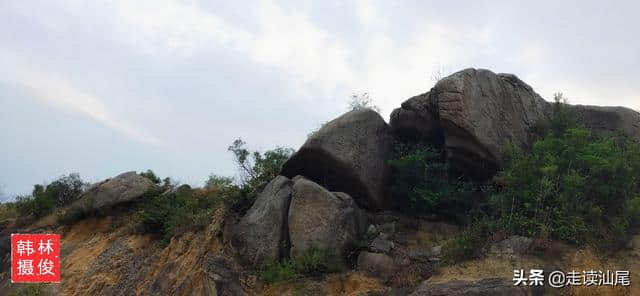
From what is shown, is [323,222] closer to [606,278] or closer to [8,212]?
[606,278]

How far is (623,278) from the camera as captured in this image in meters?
7.28

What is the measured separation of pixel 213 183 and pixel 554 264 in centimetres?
1046

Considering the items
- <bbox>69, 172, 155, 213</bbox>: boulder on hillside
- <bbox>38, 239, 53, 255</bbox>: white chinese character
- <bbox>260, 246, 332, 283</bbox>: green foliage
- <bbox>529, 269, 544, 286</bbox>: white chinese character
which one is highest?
<bbox>69, 172, 155, 213</bbox>: boulder on hillside

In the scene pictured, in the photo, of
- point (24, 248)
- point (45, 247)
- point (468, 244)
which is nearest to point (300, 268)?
point (468, 244)

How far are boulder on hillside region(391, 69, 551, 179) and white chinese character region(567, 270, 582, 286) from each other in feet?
10.5

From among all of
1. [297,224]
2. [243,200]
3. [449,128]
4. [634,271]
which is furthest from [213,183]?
[634,271]

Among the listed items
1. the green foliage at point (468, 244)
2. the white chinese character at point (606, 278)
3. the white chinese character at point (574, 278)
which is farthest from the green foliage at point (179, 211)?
the white chinese character at point (606, 278)

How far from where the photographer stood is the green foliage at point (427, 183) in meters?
10.3

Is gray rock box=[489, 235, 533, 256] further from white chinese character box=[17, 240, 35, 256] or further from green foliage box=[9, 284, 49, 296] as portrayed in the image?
white chinese character box=[17, 240, 35, 256]

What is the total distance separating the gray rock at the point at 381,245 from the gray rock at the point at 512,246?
209 centimetres

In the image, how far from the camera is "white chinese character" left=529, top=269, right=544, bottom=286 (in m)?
7.34

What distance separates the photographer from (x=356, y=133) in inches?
432

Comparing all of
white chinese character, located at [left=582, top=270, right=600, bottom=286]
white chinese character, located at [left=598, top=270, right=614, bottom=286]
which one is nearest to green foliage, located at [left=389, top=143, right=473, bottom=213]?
white chinese character, located at [left=582, top=270, right=600, bottom=286]

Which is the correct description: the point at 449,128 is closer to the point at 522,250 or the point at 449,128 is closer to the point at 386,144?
the point at 386,144
